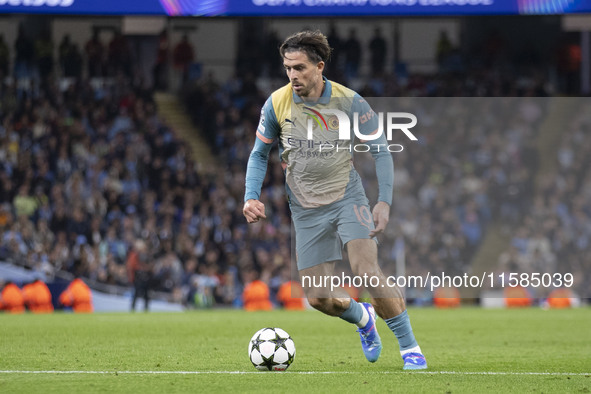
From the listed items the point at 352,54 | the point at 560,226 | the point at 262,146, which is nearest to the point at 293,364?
the point at 262,146

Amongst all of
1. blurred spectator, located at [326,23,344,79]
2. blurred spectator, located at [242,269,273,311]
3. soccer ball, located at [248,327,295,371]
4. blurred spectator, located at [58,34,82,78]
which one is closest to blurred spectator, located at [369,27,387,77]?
blurred spectator, located at [326,23,344,79]

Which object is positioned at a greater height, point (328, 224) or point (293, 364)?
point (328, 224)

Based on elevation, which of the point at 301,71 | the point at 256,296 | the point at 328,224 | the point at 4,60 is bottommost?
the point at 256,296

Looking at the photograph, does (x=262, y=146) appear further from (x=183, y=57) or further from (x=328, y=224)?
(x=183, y=57)

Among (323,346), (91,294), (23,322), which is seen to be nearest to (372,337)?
(323,346)

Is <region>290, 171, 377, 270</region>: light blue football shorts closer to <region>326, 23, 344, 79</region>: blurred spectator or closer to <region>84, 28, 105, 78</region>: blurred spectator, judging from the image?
<region>326, 23, 344, 79</region>: blurred spectator

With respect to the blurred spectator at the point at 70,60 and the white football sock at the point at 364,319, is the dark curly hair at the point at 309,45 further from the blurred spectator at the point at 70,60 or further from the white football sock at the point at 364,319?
the blurred spectator at the point at 70,60

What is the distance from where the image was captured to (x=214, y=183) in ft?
76.8

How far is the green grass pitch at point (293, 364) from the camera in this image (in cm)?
587

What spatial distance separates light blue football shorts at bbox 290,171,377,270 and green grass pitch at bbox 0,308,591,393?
83 centimetres

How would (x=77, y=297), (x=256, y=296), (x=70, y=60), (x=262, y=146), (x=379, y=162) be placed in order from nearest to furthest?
(x=379, y=162)
(x=262, y=146)
(x=77, y=297)
(x=256, y=296)
(x=70, y=60)

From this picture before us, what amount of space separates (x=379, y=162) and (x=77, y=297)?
1315 cm

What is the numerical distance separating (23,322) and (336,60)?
14014mm

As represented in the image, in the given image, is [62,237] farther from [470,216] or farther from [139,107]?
[470,216]
